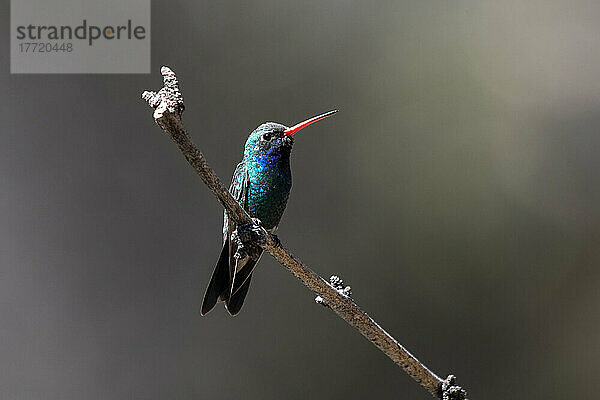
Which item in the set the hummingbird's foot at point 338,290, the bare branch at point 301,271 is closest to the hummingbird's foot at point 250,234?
the bare branch at point 301,271

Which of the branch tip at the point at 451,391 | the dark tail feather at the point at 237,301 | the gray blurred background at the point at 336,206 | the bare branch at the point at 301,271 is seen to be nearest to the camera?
the bare branch at the point at 301,271

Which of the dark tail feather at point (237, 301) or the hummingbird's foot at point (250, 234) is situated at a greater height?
the hummingbird's foot at point (250, 234)

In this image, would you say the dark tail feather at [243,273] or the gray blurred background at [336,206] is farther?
the gray blurred background at [336,206]

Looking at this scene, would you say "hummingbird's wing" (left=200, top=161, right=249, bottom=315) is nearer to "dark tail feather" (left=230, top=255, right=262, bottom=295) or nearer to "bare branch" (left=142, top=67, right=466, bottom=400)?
"dark tail feather" (left=230, top=255, right=262, bottom=295)

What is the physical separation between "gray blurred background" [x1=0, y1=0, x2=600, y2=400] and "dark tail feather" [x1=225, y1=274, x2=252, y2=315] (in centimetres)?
205

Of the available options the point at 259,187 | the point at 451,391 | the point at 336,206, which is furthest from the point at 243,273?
the point at 336,206

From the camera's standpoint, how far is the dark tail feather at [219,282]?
2483 mm

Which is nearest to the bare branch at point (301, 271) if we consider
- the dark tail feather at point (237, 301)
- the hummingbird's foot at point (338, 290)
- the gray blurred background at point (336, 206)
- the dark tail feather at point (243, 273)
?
the hummingbird's foot at point (338, 290)

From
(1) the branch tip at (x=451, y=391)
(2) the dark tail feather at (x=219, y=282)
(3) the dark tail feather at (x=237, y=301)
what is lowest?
(1) the branch tip at (x=451, y=391)

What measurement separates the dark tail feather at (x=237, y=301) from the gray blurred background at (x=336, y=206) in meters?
Answer: 2.05

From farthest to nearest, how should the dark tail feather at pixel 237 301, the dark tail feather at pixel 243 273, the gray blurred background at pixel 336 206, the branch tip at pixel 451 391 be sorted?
1. the gray blurred background at pixel 336 206
2. the dark tail feather at pixel 237 301
3. the dark tail feather at pixel 243 273
4. the branch tip at pixel 451 391

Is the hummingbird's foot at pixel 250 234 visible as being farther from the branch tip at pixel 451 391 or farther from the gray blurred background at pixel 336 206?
the gray blurred background at pixel 336 206

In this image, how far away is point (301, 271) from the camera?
5.98ft

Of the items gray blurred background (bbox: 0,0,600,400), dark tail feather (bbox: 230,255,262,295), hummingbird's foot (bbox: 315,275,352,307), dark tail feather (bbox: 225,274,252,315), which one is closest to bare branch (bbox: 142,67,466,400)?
hummingbird's foot (bbox: 315,275,352,307)
